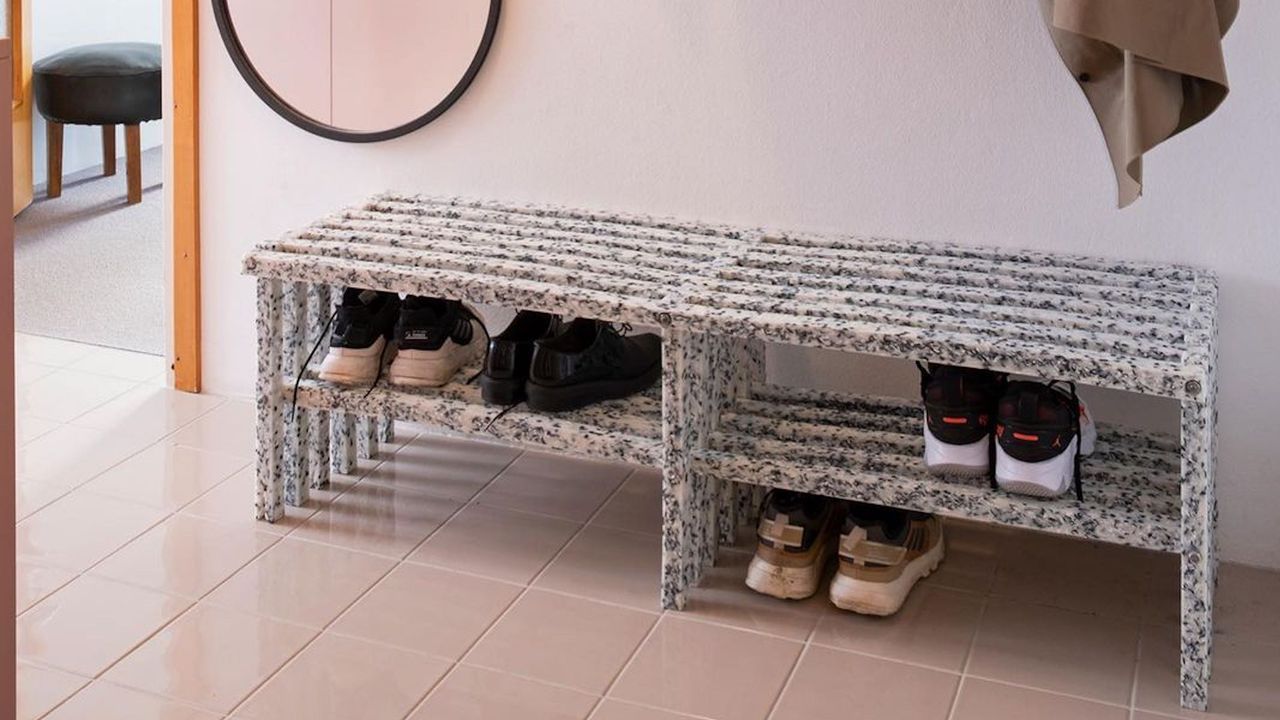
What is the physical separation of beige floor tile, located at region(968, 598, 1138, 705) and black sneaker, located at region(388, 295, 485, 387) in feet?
3.16

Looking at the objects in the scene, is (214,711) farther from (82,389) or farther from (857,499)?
(82,389)

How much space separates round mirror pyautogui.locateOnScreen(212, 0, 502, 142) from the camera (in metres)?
2.85

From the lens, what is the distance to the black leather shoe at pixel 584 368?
8.29 ft

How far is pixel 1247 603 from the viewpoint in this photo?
2504 millimetres

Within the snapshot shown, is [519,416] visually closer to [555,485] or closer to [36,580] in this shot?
[555,485]

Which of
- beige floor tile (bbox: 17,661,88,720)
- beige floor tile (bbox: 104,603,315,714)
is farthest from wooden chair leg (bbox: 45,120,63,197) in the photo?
beige floor tile (bbox: 17,661,88,720)

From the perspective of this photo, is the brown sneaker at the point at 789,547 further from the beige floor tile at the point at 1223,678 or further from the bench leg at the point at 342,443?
the bench leg at the point at 342,443

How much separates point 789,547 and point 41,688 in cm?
110

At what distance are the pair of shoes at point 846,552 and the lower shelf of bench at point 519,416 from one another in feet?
0.75

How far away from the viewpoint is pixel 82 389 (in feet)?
10.7

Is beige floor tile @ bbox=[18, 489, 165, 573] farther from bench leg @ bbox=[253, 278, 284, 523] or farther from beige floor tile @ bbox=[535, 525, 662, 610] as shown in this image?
beige floor tile @ bbox=[535, 525, 662, 610]

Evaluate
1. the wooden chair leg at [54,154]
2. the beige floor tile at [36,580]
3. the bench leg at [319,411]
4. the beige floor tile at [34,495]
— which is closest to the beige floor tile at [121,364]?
the beige floor tile at [34,495]

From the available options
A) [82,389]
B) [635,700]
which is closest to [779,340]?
[635,700]

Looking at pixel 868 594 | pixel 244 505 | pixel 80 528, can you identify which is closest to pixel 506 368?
pixel 244 505
